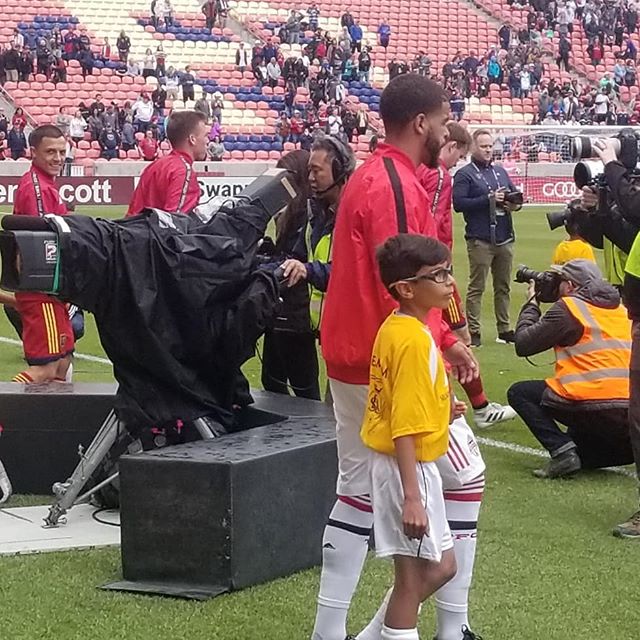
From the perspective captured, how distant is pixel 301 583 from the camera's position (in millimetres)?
5098

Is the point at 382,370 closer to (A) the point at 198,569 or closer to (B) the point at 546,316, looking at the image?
(A) the point at 198,569

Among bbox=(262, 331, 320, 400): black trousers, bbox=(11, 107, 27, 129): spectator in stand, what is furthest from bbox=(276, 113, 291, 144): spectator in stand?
bbox=(262, 331, 320, 400): black trousers

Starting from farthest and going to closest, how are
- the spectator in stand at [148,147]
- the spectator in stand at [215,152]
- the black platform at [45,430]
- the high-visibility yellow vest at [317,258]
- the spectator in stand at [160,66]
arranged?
the spectator in stand at [160,66] → the spectator in stand at [215,152] → the spectator in stand at [148,147] → the black platform at [45,430] → the high-visibility yellow vest at [317,258]

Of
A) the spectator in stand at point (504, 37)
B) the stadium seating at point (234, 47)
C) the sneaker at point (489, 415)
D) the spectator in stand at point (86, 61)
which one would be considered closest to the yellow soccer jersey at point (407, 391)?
the sneaker at point (489, 415)

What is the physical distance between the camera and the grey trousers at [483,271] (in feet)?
39.6

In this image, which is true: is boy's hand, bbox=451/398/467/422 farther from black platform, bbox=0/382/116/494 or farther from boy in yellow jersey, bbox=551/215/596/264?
boy in yellow jersey, bbox=551/215/596/264

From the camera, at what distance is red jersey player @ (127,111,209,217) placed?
351 inches

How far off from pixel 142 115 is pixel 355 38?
39.5 ft

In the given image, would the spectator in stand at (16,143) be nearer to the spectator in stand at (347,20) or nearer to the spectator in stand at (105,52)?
the spectator in stand at (105,52)

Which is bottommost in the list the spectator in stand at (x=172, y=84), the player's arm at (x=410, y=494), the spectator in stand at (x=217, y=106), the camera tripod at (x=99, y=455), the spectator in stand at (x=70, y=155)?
the spectator in stand at (x=70, y=155)

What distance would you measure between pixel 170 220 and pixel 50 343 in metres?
2.37

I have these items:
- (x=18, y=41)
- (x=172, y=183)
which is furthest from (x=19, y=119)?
(x=172, y=183)

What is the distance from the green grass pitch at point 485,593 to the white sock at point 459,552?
13.9 inches

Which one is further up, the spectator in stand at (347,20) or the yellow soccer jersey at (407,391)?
the yellow soccer jersey at (407,391)
